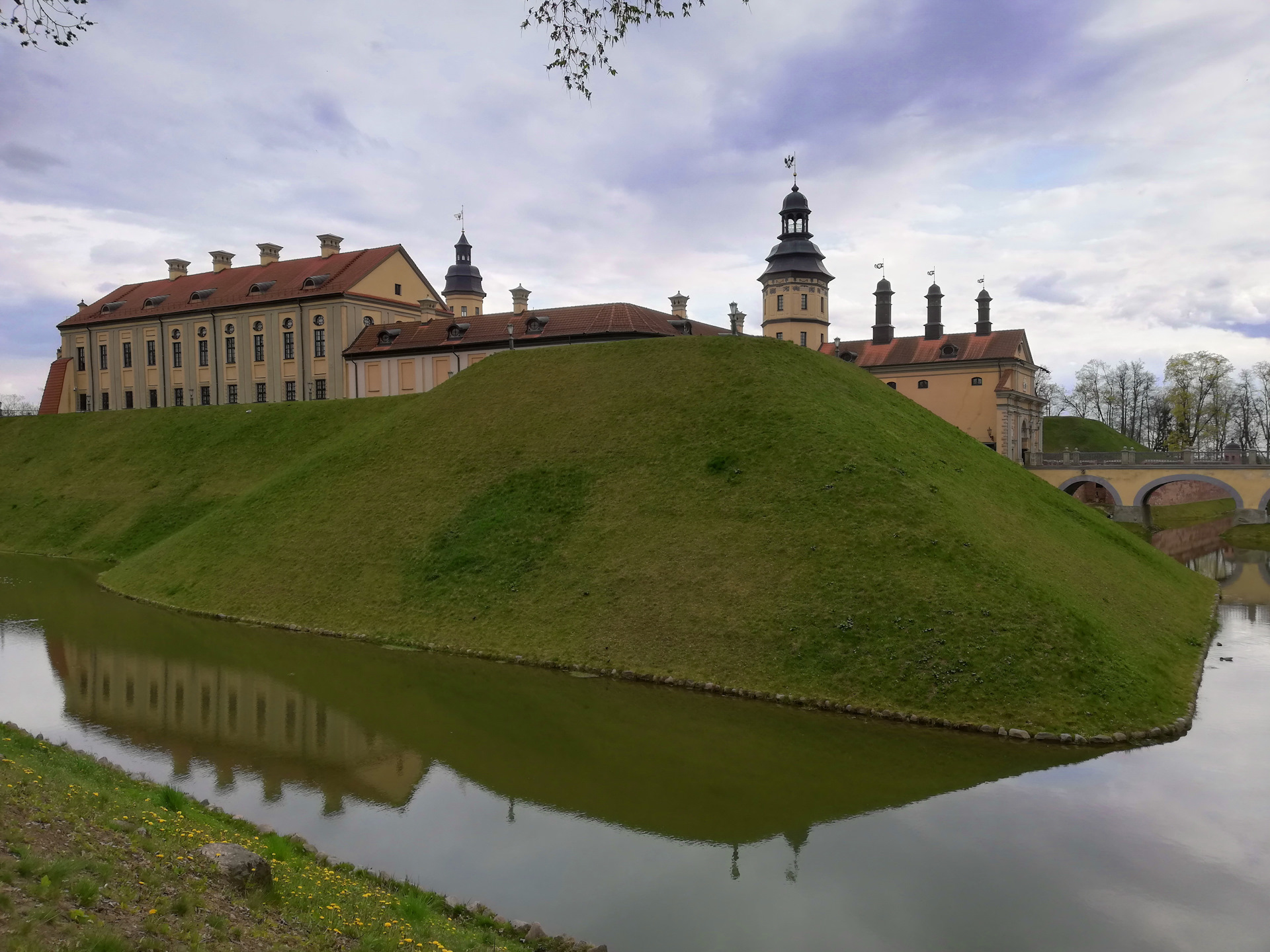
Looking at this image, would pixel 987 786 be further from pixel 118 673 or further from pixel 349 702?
pixel 118 673

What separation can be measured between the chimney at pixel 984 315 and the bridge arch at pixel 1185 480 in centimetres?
2462

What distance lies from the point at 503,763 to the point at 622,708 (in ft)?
14.4

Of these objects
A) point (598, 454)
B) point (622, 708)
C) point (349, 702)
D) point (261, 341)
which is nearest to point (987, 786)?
point (622, 708)

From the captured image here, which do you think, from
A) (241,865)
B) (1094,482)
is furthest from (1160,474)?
(241,865)

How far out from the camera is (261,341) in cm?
6694

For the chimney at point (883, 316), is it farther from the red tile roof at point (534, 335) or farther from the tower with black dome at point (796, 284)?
the red tile roof at point (534, 335)

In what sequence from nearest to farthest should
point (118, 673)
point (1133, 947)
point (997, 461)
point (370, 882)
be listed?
point (1133, 947)
point (370, 882)
point (118, 673)
point (997, 461)

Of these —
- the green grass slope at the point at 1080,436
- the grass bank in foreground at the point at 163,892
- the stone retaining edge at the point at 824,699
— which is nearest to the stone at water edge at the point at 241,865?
the grass bank in foreground at the point at 163,892

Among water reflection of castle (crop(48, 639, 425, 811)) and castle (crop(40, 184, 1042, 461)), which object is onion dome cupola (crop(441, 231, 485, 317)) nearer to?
castle (crop(40, 184, 1042, 461))

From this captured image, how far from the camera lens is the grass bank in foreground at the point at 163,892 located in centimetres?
804

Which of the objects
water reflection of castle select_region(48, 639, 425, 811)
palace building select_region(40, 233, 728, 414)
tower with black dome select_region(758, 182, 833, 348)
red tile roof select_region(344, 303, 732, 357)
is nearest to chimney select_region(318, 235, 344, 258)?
palace building select_region(40, 233, 728, 414)

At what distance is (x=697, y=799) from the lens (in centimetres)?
1670

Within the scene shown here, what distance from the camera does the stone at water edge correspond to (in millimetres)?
10094

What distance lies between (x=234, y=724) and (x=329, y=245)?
192 ft
